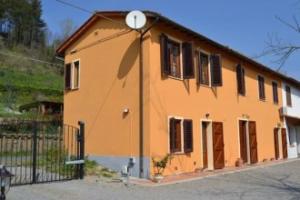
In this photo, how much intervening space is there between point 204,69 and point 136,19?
4.77 m

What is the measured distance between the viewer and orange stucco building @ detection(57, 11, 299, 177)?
1466 cm

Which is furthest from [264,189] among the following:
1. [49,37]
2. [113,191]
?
[49,37]

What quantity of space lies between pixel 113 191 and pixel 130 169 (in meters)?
3.13

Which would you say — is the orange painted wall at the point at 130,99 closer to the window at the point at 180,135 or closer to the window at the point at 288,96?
the window at the point at 180,135

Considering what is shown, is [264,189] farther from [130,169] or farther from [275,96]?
[275,96]

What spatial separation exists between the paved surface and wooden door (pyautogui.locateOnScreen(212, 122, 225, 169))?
11.5ft

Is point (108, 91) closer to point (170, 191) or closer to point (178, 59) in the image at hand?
point (178, 59)

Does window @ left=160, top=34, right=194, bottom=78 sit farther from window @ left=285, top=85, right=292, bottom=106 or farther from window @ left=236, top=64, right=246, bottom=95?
window @ left=285, top=85, right=292, bottom=106

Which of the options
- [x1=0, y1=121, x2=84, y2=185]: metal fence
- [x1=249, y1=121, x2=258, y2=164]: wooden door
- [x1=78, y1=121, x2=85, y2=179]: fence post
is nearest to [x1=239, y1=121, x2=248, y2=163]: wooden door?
[x1=249, y1=121, x2=258, y2=164]: wooden door

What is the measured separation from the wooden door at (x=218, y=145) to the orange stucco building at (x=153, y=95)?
4 centimetres

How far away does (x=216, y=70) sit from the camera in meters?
18.2

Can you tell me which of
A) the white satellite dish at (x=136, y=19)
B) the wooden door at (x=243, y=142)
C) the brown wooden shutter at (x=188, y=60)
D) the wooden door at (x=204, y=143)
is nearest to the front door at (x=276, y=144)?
the wooden door at (x=243, y=142)

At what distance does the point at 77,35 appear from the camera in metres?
18.0

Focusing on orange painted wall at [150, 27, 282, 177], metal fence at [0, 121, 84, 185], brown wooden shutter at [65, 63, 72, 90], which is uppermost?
brown wooden shutter at [65, 63, 72, 90]
